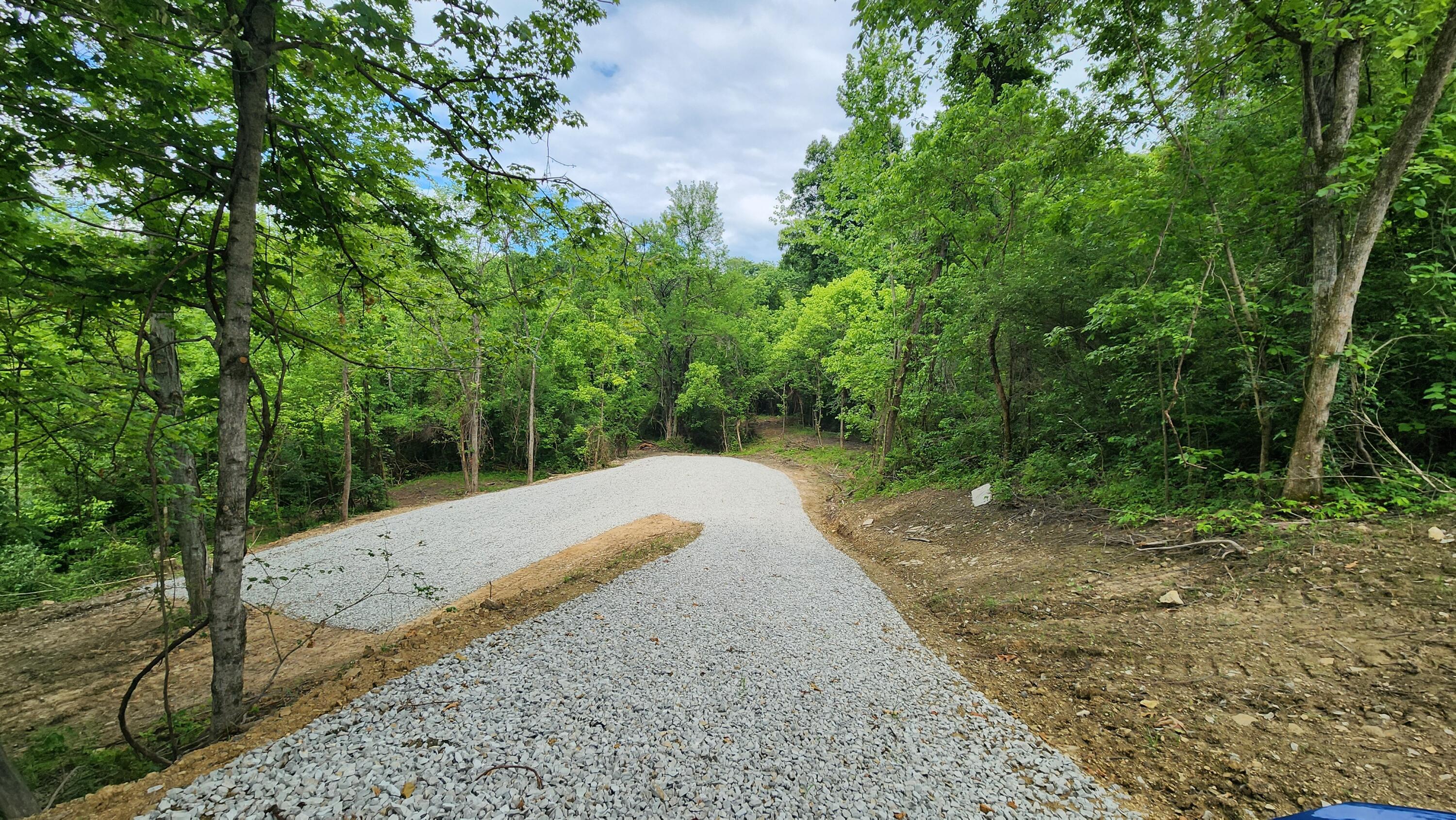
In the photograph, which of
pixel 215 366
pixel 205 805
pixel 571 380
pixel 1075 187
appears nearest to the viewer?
pixel 205 805

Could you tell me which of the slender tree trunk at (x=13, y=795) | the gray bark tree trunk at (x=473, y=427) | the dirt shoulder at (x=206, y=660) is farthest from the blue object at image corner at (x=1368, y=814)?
the gray bark tree trunk at (x=473, y=427)

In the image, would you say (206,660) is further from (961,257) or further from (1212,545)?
(961,257)

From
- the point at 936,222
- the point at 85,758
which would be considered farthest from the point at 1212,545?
the point at 85,758

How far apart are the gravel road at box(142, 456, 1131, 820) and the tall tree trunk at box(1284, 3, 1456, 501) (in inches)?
141

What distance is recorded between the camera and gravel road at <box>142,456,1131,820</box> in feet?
6.97

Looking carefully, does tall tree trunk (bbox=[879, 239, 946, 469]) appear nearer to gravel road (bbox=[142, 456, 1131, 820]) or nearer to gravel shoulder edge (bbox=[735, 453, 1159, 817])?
gravel shoulder edge (bbox=[735, 453, 1159, 817])

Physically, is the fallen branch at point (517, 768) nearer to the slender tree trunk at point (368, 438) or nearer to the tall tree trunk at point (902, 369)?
the tall tree trunk at point (902, 369)

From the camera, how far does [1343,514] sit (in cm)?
357

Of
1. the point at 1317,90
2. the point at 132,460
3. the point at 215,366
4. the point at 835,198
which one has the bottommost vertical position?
the point at 132,460

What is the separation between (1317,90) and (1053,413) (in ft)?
14.5

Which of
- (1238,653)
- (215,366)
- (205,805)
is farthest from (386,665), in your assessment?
(215,366)

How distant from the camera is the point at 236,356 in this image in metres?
2.50

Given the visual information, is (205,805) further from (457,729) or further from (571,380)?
(571,380)

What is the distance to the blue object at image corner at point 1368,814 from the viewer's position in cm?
102
